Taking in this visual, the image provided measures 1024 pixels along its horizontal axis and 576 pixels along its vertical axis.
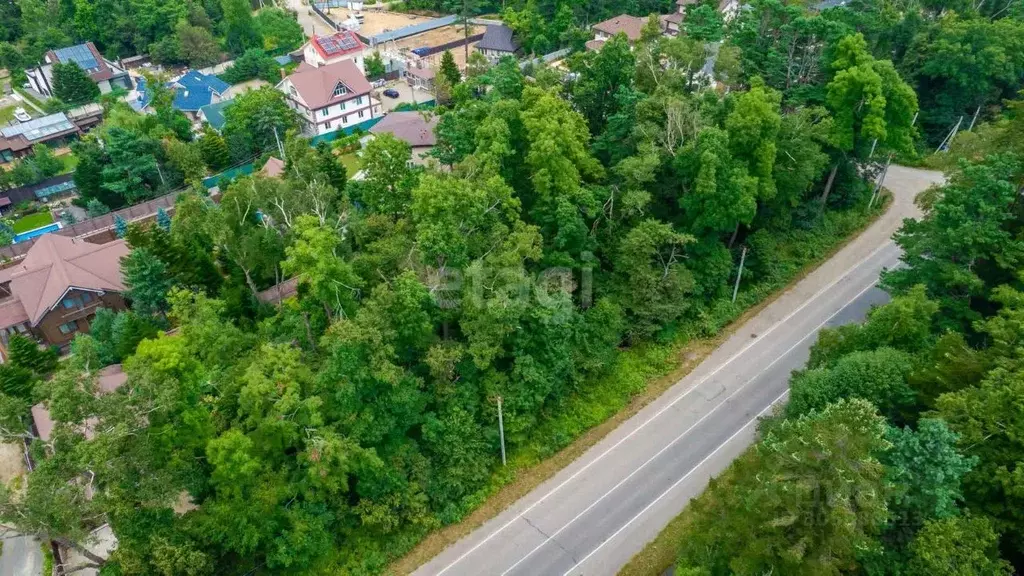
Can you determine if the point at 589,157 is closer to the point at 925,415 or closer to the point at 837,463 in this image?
the point at 925,415

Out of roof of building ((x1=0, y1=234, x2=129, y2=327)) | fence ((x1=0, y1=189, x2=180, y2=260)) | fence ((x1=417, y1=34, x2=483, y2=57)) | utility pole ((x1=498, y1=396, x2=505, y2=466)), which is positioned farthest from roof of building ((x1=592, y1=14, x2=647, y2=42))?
utility pole ((x1=498, y1=396, x2=505, y2=466))

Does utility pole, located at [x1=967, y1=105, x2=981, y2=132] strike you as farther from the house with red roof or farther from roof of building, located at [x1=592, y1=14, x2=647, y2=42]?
the house with red roof

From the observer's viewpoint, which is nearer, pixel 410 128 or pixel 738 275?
pixel 738 275

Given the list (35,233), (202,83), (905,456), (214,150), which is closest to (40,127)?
(202,83)

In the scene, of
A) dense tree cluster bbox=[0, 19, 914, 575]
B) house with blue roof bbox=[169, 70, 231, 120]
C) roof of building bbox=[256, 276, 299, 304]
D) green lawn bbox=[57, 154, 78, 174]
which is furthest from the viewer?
house with blue roof bbox=[169, 70, 231, 120]

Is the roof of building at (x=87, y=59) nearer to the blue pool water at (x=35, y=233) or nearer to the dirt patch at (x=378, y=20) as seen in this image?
the dirt patch at (x=378, y=20)

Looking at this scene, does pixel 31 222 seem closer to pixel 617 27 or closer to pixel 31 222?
pixel 31 222
